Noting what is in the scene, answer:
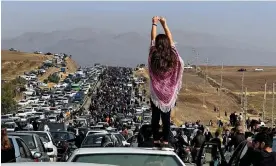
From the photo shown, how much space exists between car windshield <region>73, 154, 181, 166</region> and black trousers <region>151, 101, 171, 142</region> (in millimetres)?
714

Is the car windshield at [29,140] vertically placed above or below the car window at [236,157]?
below

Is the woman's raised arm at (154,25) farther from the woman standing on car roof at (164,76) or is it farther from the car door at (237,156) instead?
the car door at (237,156)

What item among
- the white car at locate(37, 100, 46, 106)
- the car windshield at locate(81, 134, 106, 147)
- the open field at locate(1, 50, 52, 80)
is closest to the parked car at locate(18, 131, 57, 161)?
the car windshield at locate(81, 134, 106, 147)

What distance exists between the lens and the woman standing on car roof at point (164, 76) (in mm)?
8555

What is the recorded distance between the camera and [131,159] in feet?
26.5

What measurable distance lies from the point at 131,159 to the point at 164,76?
1.02 m

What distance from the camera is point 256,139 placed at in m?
10.6

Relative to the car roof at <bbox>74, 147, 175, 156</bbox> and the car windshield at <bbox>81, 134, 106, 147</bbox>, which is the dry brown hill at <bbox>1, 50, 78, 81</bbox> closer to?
the car windshield at <bbox>81, 134, 106, 147</bbox>

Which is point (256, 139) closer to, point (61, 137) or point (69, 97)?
point (61, 137)

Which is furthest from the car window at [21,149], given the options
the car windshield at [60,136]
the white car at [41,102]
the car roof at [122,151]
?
the white car at [41,102]

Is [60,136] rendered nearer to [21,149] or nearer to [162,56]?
[21,149]

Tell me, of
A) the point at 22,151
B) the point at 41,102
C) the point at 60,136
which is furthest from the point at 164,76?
the point at 41,102

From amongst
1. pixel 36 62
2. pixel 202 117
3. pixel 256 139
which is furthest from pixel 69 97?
pixel 256 139

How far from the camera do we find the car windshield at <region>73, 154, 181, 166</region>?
315 inches
